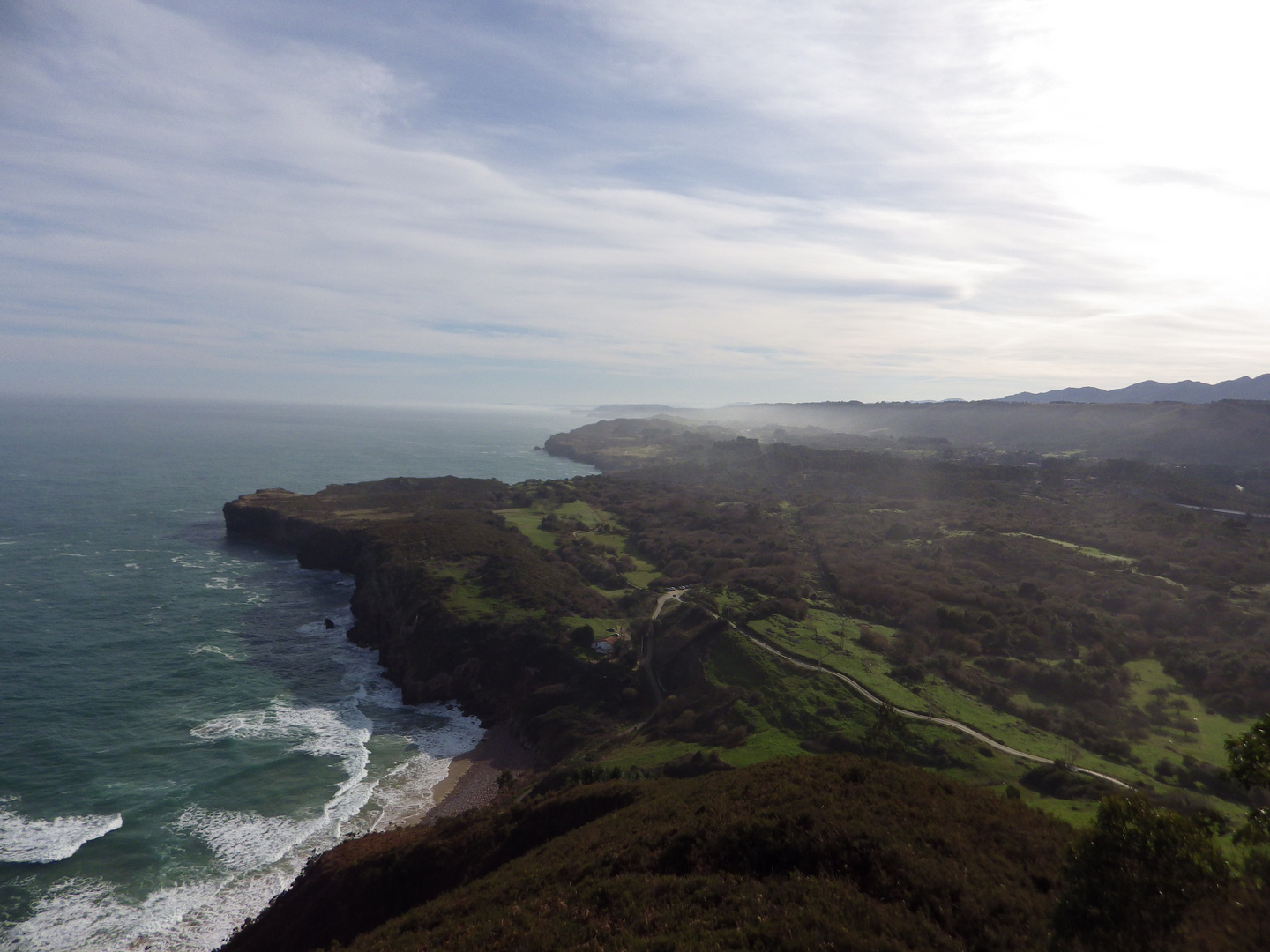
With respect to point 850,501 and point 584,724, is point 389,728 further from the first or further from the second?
point 850,501

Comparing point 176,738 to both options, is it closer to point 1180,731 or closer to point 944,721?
point 944,721

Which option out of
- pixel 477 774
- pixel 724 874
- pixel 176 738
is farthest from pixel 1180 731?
pixel 176 738

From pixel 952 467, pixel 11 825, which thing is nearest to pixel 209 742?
pixel 11 825

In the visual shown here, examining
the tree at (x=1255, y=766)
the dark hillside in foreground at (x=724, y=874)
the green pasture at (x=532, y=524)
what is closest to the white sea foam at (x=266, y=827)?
the dark hillside in foreground at (x=724, y=874)

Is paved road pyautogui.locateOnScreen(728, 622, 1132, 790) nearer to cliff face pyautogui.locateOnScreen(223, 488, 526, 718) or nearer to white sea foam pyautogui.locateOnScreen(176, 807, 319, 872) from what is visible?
cliff face pyautogui.locateOnScreen(223, 488, 526, 718)

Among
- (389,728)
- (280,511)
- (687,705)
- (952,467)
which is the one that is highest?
(952,467)

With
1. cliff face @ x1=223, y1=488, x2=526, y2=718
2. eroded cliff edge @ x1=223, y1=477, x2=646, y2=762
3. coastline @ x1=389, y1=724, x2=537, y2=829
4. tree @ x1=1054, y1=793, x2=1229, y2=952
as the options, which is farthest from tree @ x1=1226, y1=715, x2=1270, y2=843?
cliff face @ x1=223, y1=488, x2=526, y2=718
